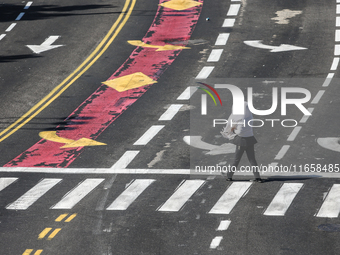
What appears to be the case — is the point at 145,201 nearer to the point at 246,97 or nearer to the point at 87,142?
the point at 87,142

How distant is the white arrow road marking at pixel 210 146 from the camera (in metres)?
15.8

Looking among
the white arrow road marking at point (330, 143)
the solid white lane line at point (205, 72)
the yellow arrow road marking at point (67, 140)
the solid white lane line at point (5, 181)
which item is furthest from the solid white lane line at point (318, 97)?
the solid white lane line at point (5, 181)

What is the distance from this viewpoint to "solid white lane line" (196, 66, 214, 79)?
69.3 feet

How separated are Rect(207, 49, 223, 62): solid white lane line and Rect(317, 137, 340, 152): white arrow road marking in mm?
7723

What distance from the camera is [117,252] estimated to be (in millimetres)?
10891

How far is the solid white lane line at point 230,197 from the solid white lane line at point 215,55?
978cm

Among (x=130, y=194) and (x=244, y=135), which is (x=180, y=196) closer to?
(x=130, y=194)

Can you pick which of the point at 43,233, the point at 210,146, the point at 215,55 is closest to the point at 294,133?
the point at 210,146

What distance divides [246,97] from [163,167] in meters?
5.37

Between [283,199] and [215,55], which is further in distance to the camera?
[215,55]

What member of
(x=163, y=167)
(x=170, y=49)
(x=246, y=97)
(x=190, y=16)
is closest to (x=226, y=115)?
(x=246, y=97)

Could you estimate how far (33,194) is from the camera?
1377 cm

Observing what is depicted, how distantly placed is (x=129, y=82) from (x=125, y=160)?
248 inches

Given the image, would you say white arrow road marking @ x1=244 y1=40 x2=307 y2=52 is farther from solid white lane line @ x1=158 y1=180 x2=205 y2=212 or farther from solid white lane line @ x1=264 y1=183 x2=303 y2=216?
solid white lane line @ x1=158 y1=180 x2=205 y2=212
